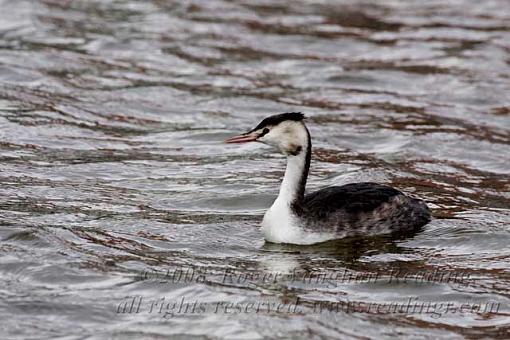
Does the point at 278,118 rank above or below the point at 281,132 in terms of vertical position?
above

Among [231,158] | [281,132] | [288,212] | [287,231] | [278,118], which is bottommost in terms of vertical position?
[231,158]

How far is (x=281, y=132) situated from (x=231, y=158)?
3.19 m

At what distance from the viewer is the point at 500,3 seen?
22.4 meters

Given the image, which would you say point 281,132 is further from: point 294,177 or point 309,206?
point 309,206

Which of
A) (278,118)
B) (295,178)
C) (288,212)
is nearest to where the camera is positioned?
(278,118)

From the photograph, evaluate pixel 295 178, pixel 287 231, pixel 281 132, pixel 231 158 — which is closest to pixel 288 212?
pixel 287 231

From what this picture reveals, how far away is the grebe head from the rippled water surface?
860 millimetres

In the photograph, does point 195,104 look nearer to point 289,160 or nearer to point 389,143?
point 389,143

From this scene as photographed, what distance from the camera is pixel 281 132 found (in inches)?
397

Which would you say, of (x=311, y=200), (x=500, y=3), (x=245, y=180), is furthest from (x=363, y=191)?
(x=500, y=3)

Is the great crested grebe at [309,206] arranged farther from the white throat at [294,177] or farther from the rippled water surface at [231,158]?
the rippled water surface at [231,158]

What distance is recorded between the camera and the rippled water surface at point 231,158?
8492 millimetres

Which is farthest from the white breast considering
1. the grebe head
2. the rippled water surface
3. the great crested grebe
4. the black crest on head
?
the black crest on head

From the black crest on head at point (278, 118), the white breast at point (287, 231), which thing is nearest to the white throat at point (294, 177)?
the white breast at point (287, 231)
